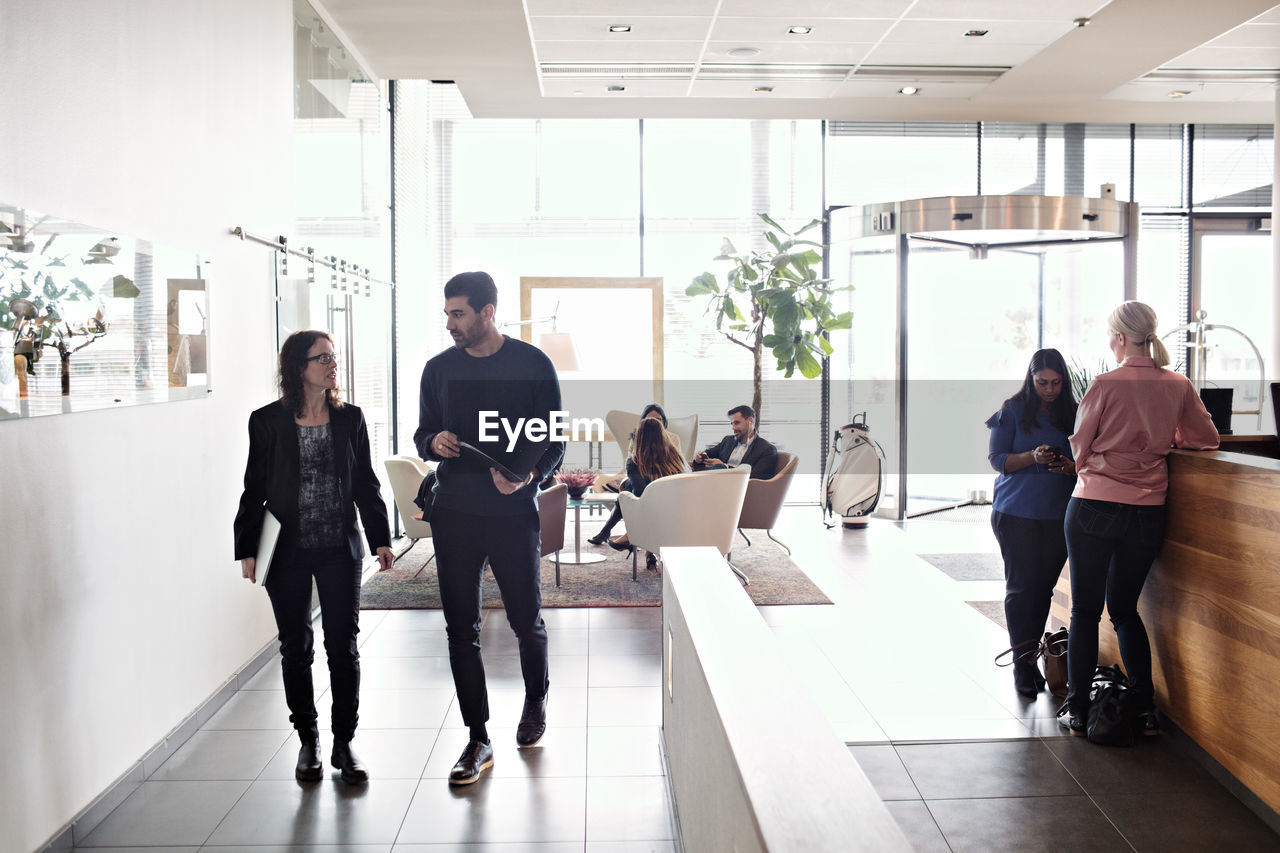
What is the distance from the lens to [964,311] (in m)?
8.51

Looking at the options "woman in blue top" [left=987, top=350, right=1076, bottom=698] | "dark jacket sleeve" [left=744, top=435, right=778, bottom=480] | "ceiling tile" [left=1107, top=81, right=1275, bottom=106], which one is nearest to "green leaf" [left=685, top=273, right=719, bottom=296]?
"dark jacket sleeve" [left=744, top=435, right=778, bottom=480]

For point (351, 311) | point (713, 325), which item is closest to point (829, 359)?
point (713, 325)

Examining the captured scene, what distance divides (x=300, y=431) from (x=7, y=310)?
96 centimetres

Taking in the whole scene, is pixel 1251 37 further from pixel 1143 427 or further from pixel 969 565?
pixel 1143 427

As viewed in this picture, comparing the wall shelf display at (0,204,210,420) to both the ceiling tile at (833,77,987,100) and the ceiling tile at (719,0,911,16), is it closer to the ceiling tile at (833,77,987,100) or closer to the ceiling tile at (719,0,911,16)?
the ceiling tile at (719,0,911,16)

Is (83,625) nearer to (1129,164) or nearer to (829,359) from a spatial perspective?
(829,359)

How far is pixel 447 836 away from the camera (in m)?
2.90

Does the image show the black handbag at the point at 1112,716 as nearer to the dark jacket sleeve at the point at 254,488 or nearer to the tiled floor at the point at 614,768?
the tiled floor at the point at 614,768

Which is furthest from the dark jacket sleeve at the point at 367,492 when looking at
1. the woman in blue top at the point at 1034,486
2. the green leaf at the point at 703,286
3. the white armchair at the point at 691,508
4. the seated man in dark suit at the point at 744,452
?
the green leaf at the point at 703,286

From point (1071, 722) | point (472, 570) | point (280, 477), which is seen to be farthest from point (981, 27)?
point (280, 477)

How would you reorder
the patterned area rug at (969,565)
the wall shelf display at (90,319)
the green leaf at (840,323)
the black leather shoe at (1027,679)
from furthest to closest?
the green leaf at (840,323) → the patterned area rug at (969,565) → the black leather shoe at (1027,679) → the wall shelf display at (90,319)

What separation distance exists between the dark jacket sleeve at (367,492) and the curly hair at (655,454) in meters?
2.85

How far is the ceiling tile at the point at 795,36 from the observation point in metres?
5.96

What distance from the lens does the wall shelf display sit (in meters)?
2.55
